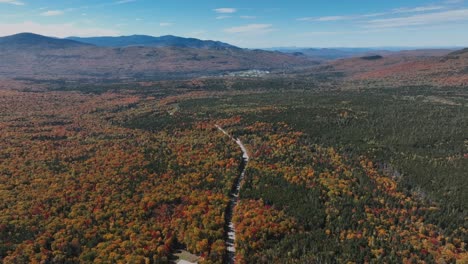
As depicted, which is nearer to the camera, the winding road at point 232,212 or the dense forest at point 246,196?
the dense forest at point 246,196

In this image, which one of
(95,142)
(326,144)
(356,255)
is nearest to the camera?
(356,255)

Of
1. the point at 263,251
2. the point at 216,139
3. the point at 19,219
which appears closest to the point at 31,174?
the point at 19,219

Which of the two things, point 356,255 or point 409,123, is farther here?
point 409,123

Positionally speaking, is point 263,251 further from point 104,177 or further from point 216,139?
point 216,139

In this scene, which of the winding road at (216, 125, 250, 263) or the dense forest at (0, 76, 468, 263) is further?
the winding road at (216, 125, 250, 263)

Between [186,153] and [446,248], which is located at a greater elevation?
[186,153]

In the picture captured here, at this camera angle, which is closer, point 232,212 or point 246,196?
point 232,212

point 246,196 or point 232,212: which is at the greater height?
point 246,196

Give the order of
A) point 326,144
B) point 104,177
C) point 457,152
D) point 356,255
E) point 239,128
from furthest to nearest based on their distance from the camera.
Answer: point 239,128, point 326,144, point 457,152, point 104,177, point 356,255
